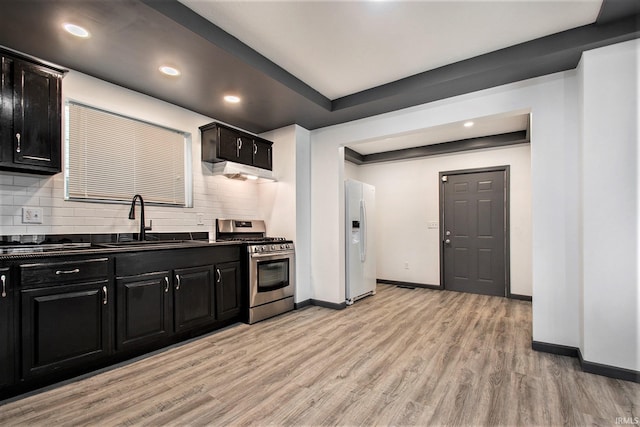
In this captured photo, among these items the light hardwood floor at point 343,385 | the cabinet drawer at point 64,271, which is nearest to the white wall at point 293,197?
the light hardwood floor at point 343,385

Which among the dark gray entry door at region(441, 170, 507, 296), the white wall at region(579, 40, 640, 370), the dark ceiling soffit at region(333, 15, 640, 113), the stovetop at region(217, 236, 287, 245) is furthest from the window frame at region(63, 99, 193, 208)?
the dark gray entry door at region(441, 170, 507, 296)

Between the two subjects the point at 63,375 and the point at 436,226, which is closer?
the point at 63,375

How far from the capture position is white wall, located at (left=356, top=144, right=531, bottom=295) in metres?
4.72

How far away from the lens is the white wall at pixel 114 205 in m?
2.45

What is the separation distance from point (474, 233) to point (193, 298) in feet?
14.4

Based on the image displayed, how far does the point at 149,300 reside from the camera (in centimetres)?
268

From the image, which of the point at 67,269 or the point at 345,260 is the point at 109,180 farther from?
the point at 345,260

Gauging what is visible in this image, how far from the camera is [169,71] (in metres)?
2.77

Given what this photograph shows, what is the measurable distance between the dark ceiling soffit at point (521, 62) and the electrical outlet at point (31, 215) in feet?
10.9

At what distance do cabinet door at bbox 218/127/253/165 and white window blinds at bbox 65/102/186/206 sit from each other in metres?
0.45

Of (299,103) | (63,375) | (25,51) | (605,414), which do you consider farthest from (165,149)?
(605,414)

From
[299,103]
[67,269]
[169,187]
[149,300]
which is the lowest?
[149,300]

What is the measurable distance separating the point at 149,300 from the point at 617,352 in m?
3.72

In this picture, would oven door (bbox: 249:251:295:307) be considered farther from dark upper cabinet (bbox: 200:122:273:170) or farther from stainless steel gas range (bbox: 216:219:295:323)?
dark upper cabinet (bbox: 200:122:273:170)
